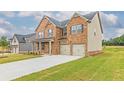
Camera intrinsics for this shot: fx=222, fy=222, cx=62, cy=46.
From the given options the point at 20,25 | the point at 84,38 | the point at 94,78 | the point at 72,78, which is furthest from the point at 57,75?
the point at 84,38

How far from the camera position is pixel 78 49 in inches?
571

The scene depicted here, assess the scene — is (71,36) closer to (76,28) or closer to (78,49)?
(76,28)

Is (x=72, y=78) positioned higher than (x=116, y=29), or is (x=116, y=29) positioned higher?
(x=116, y=29)

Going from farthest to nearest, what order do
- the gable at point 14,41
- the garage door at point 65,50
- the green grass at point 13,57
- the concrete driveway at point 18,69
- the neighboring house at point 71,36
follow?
the garage door at point 65,50
the neighboring house at point 71,36
the gable at point 14,41
the green grass at point 13,57
the concrete driveway at point 18,69

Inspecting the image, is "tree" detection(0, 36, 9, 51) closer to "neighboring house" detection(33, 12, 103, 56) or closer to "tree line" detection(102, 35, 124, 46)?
"neighboring house" detection(33, 12, 103, 56)

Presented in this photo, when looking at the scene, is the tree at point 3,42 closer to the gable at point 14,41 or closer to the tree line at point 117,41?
the gable at point 14,41

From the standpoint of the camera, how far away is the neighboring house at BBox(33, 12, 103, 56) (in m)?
13.9

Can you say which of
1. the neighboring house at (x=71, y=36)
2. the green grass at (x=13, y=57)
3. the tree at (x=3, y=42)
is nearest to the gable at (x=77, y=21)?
the neighboring house at (x=71, y=36)

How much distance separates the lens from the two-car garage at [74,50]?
14305 millimetres

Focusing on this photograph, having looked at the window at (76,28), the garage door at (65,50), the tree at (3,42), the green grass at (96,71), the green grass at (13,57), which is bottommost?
the green grass at (96,71)

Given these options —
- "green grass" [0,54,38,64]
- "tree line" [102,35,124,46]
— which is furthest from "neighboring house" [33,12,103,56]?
"tree line" [102,35,124,46]
